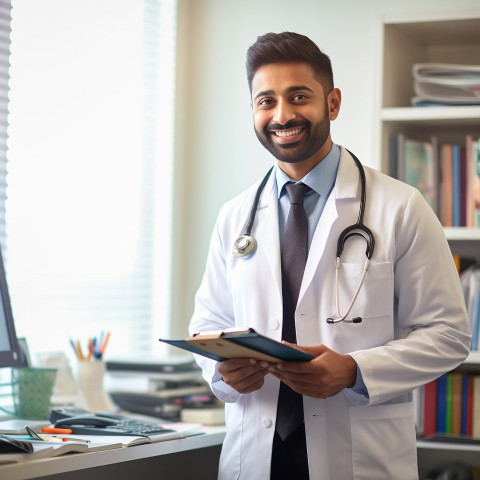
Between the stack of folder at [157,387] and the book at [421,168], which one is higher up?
the book at [421,168]

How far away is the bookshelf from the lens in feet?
8.01

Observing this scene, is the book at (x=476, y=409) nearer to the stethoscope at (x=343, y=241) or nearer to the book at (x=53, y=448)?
the stethoscope at (x=343, y=241)

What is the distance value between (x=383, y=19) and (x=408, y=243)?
0.99 metres

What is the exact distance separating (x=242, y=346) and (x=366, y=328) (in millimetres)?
372

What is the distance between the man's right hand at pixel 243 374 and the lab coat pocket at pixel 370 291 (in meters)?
0.23

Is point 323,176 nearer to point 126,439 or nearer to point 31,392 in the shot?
point 126,439

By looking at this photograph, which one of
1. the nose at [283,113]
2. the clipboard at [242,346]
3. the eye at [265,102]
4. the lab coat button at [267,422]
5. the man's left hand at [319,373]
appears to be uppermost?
the eye at [265,102]

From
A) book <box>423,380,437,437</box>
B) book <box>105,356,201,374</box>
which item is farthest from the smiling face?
book <box>423,380,437,437</box>

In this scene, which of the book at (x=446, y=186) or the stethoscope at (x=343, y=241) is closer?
the stethoscope at (x=343, y=241)

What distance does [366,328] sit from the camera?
179 cm

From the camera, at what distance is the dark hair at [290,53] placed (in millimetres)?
1895

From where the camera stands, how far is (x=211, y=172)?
9.58ft

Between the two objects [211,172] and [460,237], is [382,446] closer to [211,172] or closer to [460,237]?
[460,237]

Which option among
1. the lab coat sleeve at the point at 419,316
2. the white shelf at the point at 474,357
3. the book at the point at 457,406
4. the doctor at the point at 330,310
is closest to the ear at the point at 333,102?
the doctor at the point at 330,310
